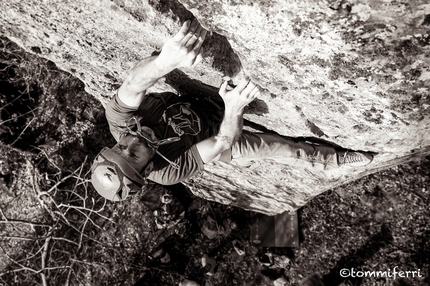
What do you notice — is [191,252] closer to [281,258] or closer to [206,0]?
[281,258]

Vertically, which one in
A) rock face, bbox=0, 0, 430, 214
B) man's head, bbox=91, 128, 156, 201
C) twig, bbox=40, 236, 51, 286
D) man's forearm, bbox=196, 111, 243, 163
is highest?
rock face, bbox=0, 0, 430, 214

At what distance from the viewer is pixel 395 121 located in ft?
6.15

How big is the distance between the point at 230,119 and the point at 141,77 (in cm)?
64

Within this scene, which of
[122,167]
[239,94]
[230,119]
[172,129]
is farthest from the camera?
[172,129]

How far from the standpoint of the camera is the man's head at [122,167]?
1.94m

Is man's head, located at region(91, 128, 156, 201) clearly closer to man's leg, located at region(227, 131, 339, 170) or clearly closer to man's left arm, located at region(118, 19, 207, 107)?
man's left arm, located at region(118, 19, 207, 107)

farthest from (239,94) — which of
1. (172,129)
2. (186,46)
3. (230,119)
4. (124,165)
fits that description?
(124,165)

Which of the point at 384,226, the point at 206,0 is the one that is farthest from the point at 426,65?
the point at 384,226

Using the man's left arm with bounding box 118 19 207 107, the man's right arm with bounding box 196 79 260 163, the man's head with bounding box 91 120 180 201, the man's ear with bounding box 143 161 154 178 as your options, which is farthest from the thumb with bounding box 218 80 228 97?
the man's ear with bounding box 143 161 154 178

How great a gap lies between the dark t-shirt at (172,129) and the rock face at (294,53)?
201 millimetres

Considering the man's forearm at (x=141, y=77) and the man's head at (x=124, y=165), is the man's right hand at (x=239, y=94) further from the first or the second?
the man's head at (x=124, y=165)

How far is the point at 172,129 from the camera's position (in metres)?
2.40

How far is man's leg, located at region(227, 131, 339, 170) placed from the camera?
258 cm

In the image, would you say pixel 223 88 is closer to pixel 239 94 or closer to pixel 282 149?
pixel 239 94
